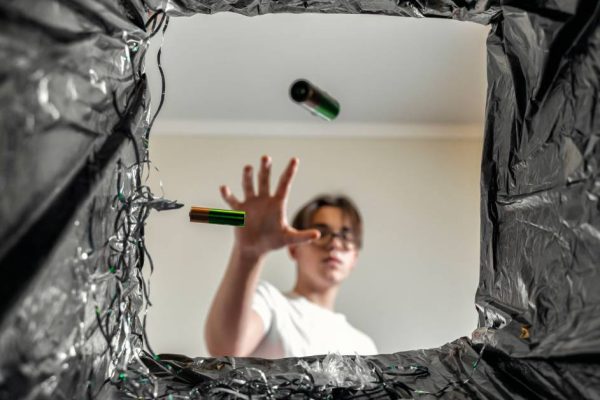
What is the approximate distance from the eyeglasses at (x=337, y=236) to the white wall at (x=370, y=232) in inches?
23.6

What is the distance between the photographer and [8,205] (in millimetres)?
290

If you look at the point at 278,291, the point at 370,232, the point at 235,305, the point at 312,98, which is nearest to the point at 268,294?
the point at 278,291

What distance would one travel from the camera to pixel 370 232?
249 centimetres

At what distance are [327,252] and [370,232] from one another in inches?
29.7

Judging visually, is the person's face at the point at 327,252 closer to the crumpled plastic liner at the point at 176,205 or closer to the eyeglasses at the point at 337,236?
the eyeglasses at the point at 337,236

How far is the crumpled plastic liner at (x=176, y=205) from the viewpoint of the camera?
0.31 m

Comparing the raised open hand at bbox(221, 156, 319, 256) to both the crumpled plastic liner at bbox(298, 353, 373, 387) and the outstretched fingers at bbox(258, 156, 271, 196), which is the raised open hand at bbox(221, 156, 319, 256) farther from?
the crumpled plastic liner at bbox(298, 353, 373, 387)

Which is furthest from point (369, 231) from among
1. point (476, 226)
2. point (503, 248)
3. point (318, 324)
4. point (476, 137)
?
point (503, 248)

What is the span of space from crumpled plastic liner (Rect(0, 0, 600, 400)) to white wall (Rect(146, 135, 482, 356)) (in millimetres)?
1900

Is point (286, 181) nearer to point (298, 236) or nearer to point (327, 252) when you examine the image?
point (298, 236)

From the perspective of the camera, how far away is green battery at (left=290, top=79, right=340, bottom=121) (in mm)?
844

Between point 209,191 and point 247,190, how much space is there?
4.28 ft

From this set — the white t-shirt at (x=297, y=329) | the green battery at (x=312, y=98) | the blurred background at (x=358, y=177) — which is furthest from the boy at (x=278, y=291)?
the blurred background at (x=358, y=177)

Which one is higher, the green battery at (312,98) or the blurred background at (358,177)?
the blurred background at (358,177)
